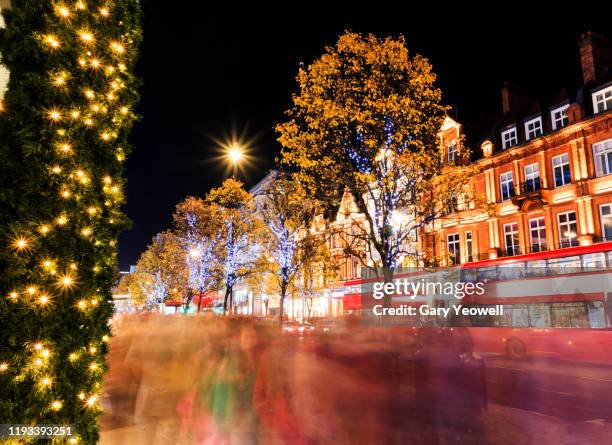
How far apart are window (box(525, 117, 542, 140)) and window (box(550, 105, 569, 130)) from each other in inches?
41.2

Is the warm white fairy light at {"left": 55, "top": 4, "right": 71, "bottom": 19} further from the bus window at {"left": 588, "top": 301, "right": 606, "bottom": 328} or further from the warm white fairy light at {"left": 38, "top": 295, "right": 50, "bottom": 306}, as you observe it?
the bus window at {"left": 588, "top": 301, "right": 606, "bottom": 328}

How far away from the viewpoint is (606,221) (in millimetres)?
24969

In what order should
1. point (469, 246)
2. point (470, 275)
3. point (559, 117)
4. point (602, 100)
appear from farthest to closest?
1. point (469, 246)
2. point (559, 117)
3. point (602, 100)
4. point (470, 275)

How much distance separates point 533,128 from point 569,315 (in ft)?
62.9

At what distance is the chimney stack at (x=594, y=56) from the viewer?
92.2ft

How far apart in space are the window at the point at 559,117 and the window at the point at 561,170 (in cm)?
209

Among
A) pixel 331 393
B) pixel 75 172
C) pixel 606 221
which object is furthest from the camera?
pixel 606 221

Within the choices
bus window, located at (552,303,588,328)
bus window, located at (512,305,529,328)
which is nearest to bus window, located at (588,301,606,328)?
bus window, located at (552,303,588,328)

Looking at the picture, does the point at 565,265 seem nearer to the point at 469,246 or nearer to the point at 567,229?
the point at 567,229

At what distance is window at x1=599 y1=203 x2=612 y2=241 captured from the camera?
24.7m

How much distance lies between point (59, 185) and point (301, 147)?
12.5 metres

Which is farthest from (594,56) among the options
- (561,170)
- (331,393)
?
(331,393)

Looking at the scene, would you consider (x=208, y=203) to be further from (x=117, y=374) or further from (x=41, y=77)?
(x=41, y=77)

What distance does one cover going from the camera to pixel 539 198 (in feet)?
92.9
